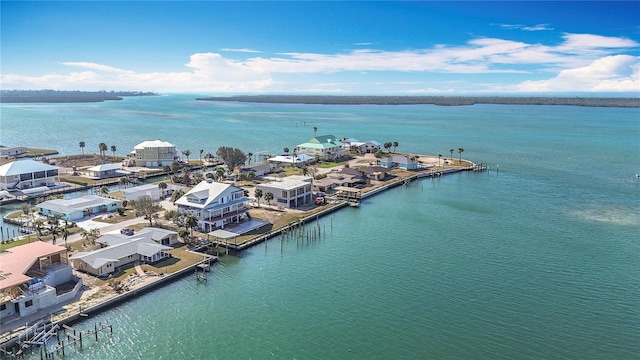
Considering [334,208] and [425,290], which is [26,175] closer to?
[334,208]

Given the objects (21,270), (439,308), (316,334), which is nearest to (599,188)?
(439,308)

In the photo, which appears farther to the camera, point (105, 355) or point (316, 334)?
point (316, 334)

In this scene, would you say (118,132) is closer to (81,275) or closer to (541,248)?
(81,275)

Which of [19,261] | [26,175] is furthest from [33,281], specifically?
[26,175]

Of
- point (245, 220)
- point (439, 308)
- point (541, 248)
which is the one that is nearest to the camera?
point (439, 308)

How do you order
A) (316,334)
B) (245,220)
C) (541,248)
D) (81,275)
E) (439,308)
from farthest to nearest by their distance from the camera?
(245,220), (541,248), (81,275), (439,308), (316,334)

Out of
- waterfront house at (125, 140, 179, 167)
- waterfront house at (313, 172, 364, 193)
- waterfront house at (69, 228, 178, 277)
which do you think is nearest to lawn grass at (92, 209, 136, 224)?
waterfront house at (69, 228, 178, 277)

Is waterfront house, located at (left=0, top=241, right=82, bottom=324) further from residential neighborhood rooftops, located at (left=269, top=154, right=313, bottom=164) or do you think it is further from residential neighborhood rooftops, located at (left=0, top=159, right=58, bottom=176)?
residential neighborhood rooftops, located at (left=269, top=154, right=313, bottom=164)

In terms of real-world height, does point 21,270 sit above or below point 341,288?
above
